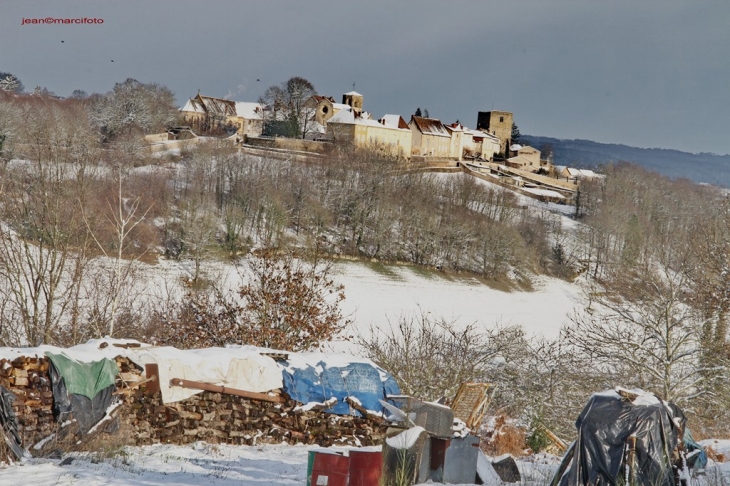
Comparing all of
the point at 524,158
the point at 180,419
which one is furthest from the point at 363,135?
the point at 180,419

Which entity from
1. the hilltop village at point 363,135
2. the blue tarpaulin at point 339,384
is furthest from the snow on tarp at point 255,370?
the hilltop village at point 363,135

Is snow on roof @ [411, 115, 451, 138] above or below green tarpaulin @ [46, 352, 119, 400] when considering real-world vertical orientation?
above

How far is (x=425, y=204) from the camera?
6656 centimetres

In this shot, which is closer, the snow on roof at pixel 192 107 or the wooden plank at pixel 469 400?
the wooden plank at pixel 469 400

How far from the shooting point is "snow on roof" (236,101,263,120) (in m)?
98.6

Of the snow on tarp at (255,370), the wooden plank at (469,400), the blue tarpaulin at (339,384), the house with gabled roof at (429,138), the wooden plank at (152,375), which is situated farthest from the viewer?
the house with gabled roof at (429,138)

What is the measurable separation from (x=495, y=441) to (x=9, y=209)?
18362 millimetres

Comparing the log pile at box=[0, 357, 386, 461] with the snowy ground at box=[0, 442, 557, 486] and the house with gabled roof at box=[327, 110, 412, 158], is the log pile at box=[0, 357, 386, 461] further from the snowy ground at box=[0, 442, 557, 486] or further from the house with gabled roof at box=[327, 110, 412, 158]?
the house with gabled roof at box=[327, 110, 412, 158]

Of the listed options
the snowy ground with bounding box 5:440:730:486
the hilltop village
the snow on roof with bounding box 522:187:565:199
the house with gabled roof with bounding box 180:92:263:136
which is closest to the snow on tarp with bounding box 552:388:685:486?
the snowy ground with bounding box 5:440:730:486

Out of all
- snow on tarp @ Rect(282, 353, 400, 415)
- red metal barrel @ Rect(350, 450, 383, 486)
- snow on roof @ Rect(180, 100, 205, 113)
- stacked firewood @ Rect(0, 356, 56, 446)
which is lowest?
snow on tarp @ Rect(282, 353, 400, 415)

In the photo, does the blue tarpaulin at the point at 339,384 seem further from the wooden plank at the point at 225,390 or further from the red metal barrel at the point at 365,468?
the red metal barrel at the point at 365,468

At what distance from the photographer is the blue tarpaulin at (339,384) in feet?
46.1

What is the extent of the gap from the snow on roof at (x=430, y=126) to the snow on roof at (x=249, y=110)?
68.6ft

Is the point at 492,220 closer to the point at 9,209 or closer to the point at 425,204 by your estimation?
the point at 425,204
